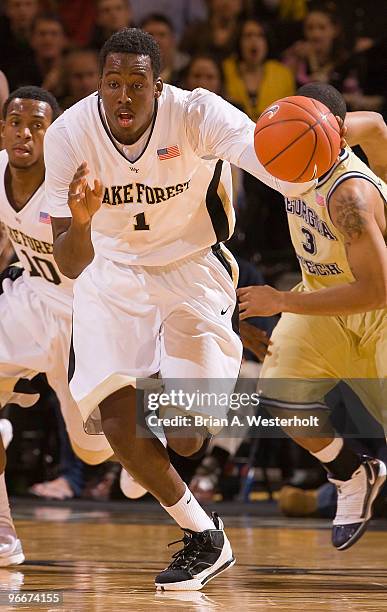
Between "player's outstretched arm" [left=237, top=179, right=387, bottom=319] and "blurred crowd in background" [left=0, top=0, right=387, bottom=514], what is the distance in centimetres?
282

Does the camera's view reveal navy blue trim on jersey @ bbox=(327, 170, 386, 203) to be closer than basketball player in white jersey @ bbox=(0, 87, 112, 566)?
Yes

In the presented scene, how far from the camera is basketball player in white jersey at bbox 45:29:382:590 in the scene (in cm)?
450

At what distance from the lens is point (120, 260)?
190 inches

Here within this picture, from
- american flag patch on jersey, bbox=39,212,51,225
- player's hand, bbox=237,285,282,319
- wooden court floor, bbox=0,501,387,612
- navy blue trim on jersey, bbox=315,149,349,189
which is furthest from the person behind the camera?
american flag patch on jersey, bbox=39,212,51,225

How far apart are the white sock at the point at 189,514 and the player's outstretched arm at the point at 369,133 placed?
1.94 metres

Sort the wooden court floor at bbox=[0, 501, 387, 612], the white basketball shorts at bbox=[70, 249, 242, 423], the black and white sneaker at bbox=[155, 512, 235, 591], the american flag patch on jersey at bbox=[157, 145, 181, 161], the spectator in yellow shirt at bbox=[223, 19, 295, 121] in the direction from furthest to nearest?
the spectator in yellow shirt at bbox=[223, 19, 295, 121] → the american flag patch on jersey at bbox=[157, 145, 181, 161] → the white basketball shorts at bbox=[70, 249, 242, 423] → the black and white sneaker at bbox=[155, 512, 235, 591] → the wooden court floor at bbox=[0, 501, 387, 612]

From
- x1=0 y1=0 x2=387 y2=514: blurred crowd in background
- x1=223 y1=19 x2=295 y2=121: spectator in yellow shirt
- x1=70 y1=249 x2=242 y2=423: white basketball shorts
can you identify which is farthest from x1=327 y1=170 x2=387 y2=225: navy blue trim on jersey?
x1=223 y1=19 x2=295 y2=121: spectator in yellow shirt

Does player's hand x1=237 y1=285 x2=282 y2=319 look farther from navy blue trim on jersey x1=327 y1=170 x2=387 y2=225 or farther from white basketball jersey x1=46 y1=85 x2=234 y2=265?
navy blue trim on jersey x1=327 y1=170 x2=387 y2=225

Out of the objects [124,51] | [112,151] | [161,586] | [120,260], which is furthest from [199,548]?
[124,51]

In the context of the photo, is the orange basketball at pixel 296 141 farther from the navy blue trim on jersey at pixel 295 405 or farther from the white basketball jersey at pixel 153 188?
the navy blue trim on jersey at pixel 295 405

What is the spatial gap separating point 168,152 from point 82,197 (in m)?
0.60

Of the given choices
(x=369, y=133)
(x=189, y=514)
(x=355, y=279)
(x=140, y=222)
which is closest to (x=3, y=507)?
(x=189, y=514)

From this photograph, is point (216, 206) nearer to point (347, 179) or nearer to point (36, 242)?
point (347, 179)

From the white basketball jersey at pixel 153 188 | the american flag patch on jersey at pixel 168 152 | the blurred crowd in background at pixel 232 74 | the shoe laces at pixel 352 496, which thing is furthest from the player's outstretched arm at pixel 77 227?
the blurred crowd in background at pixel 232 74
